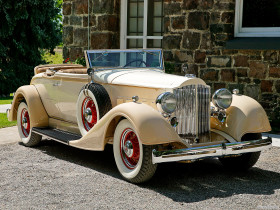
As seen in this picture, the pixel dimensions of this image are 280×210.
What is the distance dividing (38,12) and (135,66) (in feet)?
41.2

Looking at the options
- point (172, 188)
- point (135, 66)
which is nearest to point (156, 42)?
point (135, 66)

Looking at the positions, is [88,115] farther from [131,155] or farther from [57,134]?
[131,155]

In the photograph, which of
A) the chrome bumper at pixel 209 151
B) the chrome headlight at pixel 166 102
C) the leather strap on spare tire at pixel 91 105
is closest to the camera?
the chrome bumper at pixel 209 151

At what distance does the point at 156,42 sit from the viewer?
391 inches

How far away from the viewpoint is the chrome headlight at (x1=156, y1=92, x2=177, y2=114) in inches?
185

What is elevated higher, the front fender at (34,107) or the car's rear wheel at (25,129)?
the front fender at (34,107)

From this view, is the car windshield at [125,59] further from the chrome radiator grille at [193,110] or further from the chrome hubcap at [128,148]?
the chrome hubcap at [128,148]

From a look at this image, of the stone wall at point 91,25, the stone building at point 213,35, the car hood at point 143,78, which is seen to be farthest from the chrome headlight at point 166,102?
the stone wall at point 91,25

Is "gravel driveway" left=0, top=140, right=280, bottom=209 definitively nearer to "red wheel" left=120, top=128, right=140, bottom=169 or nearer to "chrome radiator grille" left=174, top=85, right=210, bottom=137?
"red wheel" left=120, top=128, right=140, bottom=169

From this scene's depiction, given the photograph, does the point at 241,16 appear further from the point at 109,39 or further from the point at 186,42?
the point at 109,39

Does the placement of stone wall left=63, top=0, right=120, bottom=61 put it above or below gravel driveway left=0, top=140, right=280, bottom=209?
above

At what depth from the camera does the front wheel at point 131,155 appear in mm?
4535

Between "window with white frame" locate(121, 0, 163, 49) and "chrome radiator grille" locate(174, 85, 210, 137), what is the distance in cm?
488

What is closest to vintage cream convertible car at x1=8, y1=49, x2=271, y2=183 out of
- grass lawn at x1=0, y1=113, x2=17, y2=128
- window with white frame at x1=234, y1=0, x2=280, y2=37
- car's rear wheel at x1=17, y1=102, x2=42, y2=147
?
car's rear wheel at x1=17, y1=102, x2=42, y2=147
